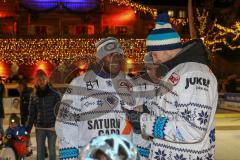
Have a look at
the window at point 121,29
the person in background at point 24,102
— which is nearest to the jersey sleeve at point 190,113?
the person in background at point 24,102

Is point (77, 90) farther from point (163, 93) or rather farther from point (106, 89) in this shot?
point (163, 93)

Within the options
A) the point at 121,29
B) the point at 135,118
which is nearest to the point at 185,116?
the point at 135,118

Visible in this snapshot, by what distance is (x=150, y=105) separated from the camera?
3670 mm

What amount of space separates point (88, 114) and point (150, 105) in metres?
0.73

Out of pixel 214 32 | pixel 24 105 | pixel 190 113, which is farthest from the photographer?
pixel 214 32

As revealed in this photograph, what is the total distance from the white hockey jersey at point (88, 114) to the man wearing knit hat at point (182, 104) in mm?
713

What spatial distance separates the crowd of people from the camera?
3.12 m

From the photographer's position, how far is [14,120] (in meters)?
8.62

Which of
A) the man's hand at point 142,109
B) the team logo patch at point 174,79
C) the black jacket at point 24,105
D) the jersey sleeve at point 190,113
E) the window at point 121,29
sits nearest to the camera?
the jersey sleeve at point 190,113

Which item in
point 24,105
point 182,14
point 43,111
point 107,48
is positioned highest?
point 182,14

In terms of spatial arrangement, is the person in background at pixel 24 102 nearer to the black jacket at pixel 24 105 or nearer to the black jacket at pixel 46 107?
the black jacket at pixel 24 105

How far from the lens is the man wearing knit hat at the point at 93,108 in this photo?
13.5 ft

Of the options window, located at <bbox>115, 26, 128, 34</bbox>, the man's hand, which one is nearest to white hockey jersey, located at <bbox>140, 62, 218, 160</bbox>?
the man's hand

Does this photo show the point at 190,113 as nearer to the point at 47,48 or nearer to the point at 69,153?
the point at 69,153
